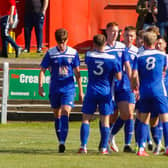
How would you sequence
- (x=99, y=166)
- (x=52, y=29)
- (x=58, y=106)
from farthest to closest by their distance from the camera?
1. (x=52, y=29)
2. (x=58, y=106)
3. (x=99, y=166)

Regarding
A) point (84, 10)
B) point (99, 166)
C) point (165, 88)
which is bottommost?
point (99, 166)

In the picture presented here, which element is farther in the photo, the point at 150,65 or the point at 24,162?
the point at 150,65

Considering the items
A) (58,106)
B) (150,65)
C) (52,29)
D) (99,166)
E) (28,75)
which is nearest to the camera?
(99,166)

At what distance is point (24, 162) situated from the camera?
14.4 metres

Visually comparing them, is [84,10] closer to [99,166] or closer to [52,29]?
[52,29]

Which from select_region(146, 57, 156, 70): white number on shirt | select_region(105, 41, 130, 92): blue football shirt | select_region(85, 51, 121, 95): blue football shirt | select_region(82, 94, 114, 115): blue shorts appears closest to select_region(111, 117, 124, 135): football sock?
select_region(105, 41, 130, 92): blue football shirt

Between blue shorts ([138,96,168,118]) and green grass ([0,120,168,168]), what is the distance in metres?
0.72

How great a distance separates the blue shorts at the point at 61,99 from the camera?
1614cm

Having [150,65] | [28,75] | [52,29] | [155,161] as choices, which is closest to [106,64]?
[150,65]

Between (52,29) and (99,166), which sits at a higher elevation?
(52,29)

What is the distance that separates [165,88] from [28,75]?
27.6ft

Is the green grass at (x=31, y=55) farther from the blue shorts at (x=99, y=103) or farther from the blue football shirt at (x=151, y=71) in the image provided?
the blue football shirt at (x=151, y=71)

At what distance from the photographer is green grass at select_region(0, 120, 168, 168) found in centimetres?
1411

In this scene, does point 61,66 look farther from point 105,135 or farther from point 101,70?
Result: point 105,135
